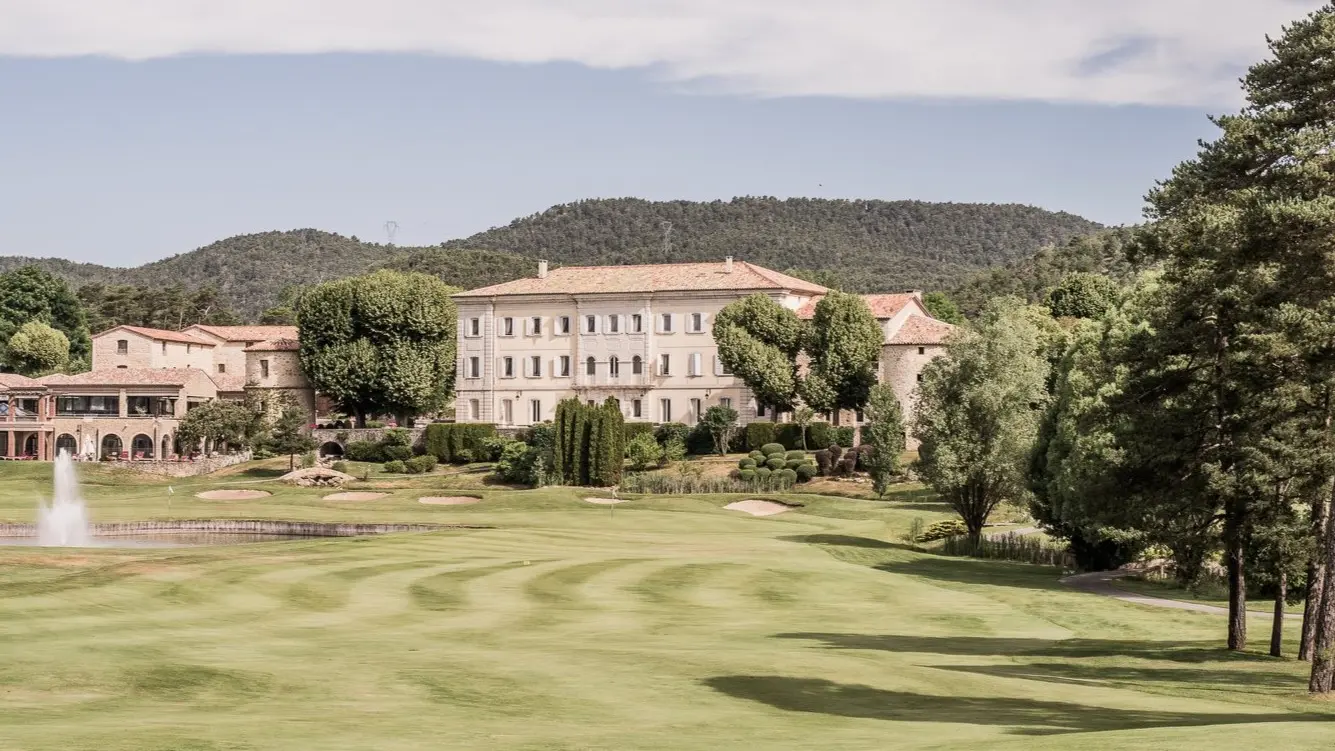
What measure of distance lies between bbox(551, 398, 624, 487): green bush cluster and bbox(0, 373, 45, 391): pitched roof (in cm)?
→ 4444

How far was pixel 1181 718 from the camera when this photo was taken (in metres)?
20.9

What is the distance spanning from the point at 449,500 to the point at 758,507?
16235mm

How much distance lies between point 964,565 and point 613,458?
3683cm

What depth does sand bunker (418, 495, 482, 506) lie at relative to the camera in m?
77.8

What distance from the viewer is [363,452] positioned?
102562mm

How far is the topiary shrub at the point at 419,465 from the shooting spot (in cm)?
9725

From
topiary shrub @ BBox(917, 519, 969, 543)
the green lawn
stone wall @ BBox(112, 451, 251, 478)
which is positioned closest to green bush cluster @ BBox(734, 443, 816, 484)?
topiary shrub @ BBox(917, 519, 969, 543)

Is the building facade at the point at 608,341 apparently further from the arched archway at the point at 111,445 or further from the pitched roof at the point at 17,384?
the pitched roof at the point at 17,384

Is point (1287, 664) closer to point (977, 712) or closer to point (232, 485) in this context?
point (977, 712)

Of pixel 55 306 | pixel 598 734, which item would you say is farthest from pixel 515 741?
pixel 55 306

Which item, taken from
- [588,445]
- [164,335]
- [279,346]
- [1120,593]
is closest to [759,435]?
[588,445]

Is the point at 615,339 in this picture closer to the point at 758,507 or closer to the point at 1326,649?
the point at 758,507

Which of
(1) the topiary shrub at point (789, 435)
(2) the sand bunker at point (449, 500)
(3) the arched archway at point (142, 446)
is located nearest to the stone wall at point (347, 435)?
(3) the arched archway at point (142, 446)

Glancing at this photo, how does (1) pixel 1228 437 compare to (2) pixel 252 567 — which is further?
(2) pixel 252 567
